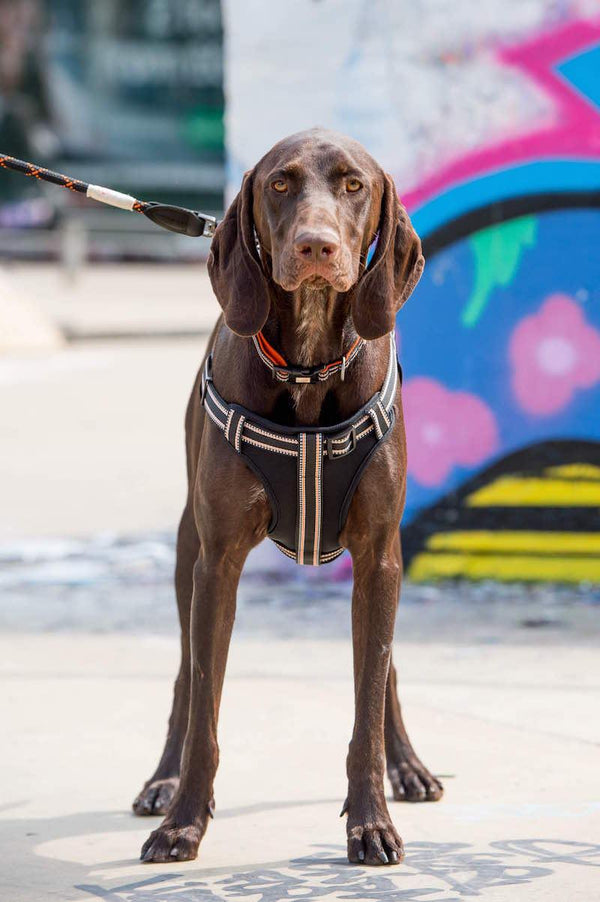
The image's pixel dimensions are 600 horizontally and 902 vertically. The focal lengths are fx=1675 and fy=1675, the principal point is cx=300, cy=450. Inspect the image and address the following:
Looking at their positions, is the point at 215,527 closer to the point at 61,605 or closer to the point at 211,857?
the point at 211,857

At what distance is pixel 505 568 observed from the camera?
7.16 metres

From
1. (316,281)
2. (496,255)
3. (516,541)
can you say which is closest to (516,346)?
(496,255)

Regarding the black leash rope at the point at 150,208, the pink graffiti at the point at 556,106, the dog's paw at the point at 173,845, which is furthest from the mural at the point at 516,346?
the dog's paw at the point at 173,845

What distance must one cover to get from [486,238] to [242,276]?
3317 millimetres

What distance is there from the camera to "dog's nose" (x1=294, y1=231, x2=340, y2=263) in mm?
3533

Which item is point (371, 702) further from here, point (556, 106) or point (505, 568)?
point (556, 106)

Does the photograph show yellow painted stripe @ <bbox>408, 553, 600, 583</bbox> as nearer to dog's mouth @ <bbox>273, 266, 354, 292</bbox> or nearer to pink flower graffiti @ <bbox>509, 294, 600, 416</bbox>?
pink flower graffiti @ <bbox>509, 294, 600, 416</bbox>

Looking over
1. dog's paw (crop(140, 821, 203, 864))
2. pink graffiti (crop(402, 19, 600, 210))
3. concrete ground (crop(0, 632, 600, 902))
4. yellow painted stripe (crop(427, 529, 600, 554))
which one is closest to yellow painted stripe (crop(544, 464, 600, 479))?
yellow painted stripe (crop(427, 529, 600, 554))

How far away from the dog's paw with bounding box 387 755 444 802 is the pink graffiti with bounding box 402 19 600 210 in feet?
10.7

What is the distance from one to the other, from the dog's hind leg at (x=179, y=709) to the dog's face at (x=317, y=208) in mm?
1000

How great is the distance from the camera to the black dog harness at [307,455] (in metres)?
3.97

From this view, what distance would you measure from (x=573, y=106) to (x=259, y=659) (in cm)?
269

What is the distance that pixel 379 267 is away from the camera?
388 cm

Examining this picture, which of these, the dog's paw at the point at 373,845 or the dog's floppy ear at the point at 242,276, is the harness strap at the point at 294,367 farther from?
the dog's paw at the point at 373,845
